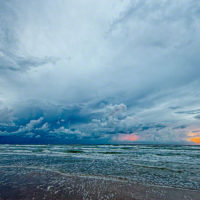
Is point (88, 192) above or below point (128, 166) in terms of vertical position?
below

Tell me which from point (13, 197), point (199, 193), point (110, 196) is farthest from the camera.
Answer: point (199, 193)

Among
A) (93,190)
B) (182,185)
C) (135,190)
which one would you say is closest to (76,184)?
(93,190)

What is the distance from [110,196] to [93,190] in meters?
1.28

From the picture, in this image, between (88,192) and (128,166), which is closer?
(88,192)

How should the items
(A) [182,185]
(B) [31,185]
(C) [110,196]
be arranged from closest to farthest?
1. (C) [110,196]
2. (B) [31,185]
3. (A) [182,185]

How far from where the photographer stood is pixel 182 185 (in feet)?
32.5

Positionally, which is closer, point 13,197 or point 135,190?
point 13,197

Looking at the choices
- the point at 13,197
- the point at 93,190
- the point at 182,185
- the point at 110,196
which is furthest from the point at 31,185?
the point at 182,185

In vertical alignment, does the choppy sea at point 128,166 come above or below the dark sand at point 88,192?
above

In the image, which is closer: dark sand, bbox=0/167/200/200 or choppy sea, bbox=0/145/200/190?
dark sand, bbox=0/167/200/200

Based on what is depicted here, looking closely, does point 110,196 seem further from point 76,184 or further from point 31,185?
point 31,185

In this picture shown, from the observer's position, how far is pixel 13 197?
7246 millimetres

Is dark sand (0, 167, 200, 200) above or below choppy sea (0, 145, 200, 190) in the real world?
below

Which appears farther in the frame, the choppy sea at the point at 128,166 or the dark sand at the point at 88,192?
the choppy sea at the point at 128,166
